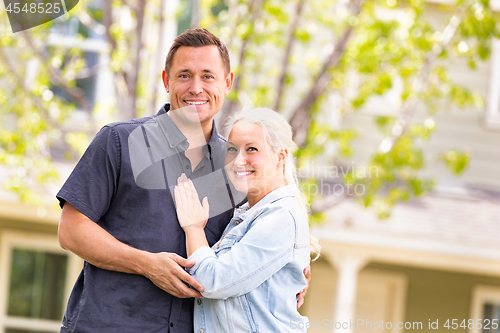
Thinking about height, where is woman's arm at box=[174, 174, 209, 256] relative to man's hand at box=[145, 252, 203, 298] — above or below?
above

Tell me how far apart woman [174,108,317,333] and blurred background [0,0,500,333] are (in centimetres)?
171

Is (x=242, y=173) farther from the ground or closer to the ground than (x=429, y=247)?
farther from the ground

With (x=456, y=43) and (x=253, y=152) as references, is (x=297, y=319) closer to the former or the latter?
(x=253, y=152)

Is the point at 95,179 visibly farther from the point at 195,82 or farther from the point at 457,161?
the point at 457,161

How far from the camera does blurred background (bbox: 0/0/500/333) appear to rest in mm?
4594

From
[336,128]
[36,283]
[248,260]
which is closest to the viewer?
[248,260]

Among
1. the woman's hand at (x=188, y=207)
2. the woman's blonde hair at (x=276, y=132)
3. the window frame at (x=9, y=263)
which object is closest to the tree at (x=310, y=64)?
the window frame at (x=9, y=263)

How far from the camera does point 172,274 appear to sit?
1.90 m

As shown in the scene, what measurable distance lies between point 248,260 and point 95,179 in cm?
63

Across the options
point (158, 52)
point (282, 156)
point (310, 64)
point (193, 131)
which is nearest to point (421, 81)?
point (310, 64)

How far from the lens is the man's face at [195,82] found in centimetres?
216

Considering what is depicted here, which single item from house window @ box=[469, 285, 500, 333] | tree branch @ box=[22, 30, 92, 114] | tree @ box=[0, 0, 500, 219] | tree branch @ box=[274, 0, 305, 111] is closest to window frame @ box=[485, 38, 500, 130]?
house window @ box=[469, 285, 500, 333]

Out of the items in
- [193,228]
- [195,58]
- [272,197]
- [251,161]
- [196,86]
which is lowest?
[193,228]

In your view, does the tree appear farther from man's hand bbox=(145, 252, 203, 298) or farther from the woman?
man's hand bbox=(145, 252, 203, 298)
